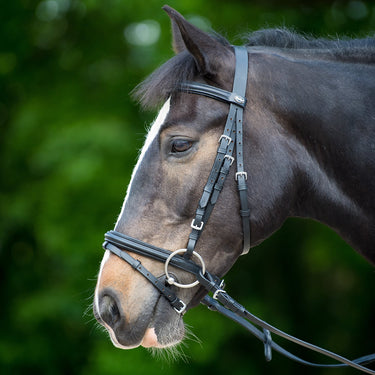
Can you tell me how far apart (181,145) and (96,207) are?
5.37m

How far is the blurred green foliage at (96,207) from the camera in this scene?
25.7 feet

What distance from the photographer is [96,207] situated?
790 centimetres

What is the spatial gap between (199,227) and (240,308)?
56 cm

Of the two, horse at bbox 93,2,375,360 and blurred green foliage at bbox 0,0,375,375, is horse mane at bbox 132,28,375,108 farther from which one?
blurred green foliage at bbox 0,0,375,375

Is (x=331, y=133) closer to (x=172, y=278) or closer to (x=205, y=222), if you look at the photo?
(x=205, y=222)

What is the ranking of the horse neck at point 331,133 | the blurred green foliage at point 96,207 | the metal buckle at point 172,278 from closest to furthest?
the metal buckle at point 172,278 < the horse neck at point 331,133 < the blurred green foliage at point 96,207

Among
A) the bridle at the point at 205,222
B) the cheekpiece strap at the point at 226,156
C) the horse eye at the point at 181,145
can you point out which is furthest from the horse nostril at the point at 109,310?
the horse eye at the point at 181,145

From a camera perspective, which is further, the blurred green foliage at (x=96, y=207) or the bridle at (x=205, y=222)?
the blurred green foliage at (x=96, y=207)

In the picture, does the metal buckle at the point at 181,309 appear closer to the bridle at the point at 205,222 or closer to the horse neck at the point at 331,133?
the bridle at the point at 205,222

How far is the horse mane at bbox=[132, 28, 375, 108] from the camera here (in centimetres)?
289

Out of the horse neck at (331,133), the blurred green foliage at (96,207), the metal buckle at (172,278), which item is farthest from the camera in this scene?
the blurred green foliage at (96,207)

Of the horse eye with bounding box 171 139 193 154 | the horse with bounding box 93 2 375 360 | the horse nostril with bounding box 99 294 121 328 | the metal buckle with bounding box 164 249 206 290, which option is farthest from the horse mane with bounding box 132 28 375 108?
the horse nostril with bounding box 99 294 121 328

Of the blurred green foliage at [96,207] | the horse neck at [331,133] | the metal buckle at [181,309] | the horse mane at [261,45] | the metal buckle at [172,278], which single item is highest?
the horse mane at [261,45]

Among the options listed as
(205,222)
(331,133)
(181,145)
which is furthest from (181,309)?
(331,133)
